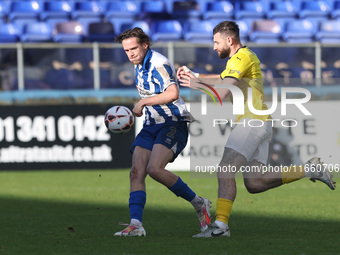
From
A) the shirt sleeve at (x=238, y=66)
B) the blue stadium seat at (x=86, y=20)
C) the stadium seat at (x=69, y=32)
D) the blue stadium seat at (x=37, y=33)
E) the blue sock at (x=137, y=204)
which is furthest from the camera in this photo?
the blue stadium seat at (x=86, y=20)

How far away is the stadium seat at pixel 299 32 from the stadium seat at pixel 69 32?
15.8ft

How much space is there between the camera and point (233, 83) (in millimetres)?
6164

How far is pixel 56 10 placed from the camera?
18.4m

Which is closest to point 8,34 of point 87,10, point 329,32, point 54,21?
point 54,21

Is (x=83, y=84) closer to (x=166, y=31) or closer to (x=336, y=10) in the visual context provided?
(x=166, y=31)

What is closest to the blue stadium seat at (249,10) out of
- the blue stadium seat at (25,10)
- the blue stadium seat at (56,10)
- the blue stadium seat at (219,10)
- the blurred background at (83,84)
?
the blue stadium seat at (219,10)

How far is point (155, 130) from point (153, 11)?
1246 centimetres

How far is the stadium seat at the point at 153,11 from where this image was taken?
61.5ft

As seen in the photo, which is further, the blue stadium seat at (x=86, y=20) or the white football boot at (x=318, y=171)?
the blue stadium seat at (x=86, y=20)

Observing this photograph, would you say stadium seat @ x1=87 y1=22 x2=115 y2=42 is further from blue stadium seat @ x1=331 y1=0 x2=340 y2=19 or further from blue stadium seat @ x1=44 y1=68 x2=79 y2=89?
blue stadium seat @ x1=331 y1=0 x2=340 y2=19

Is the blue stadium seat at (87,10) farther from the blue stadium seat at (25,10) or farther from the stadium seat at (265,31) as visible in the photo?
the stadium seat at (265,31)

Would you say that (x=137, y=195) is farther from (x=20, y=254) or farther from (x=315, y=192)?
(x=315, y=192)

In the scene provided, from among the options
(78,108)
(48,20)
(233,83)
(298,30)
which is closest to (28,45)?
(78,108)

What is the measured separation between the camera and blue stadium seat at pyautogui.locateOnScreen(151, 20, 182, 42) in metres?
17.3
